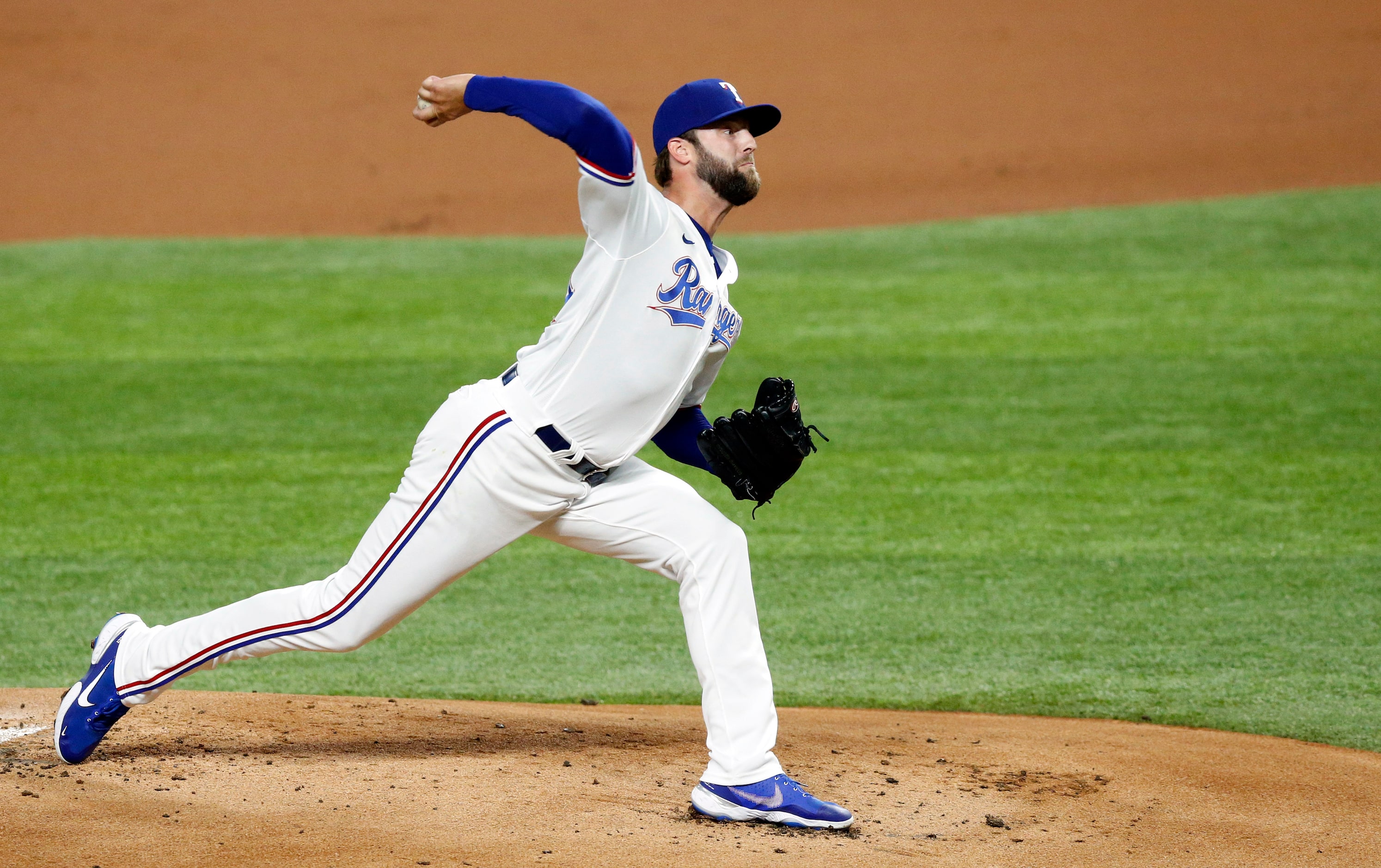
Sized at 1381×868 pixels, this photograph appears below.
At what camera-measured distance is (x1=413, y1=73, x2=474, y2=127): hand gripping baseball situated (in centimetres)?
318

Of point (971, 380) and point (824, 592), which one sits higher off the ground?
point (971, 380)

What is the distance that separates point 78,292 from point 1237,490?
351 inches

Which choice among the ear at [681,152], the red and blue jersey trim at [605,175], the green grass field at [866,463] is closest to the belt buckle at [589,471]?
the red and blue jersey trim at [605,175]

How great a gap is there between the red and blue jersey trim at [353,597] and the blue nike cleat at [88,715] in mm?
37

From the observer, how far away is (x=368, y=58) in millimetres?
18625

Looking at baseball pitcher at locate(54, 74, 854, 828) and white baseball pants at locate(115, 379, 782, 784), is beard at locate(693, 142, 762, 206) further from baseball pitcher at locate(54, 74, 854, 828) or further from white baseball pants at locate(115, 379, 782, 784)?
white baseball pants at locate(115, 379, 782, 784)

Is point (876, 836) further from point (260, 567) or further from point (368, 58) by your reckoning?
point (368, 58)

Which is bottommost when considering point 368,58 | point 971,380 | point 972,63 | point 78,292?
point 78,292

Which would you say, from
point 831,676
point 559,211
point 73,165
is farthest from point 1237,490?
point 73,165

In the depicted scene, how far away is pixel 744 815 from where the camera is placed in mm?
3344

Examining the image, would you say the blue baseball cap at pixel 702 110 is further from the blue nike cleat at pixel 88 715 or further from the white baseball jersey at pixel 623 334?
the blue nike cleat at pixel 88 715

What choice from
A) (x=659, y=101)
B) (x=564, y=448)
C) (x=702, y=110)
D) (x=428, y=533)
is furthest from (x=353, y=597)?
(x=659, y=101)

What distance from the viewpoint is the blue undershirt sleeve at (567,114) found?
122 inches

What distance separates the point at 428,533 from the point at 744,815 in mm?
982
